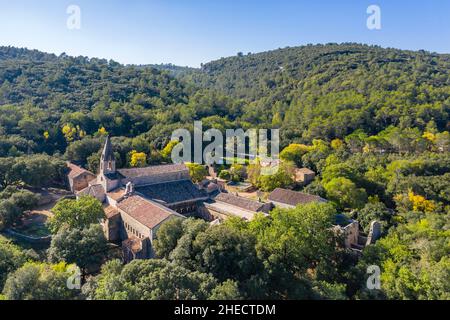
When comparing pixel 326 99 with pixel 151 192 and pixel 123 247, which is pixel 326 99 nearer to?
pixel 151 192

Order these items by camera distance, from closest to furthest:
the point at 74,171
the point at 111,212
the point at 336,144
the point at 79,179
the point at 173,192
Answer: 1. the point at 111,212
2. the point at 173,192
3. the point at 79,179
4. the point at 74,171
5. the point at 336,144

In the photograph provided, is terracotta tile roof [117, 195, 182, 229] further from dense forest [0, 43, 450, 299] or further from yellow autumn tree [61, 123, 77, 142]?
yellow autumn tree [61, 123, 77, 142]

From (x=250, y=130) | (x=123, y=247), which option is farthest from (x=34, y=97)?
(x=123, y=247)

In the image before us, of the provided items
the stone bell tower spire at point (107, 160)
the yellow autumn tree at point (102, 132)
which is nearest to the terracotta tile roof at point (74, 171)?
the stone bell tower spire at point (107, 160)

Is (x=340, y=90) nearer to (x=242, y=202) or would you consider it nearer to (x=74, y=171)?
(x=242, y=202)

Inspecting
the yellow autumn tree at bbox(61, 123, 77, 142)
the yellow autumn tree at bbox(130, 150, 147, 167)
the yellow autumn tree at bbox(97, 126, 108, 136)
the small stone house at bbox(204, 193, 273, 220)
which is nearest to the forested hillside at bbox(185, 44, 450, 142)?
the yellow autumn tree at bbox(130, 150, 147, 167)

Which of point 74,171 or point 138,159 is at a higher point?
point 138,159

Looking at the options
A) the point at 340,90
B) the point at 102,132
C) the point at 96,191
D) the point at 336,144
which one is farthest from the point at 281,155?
the point at 340,90
